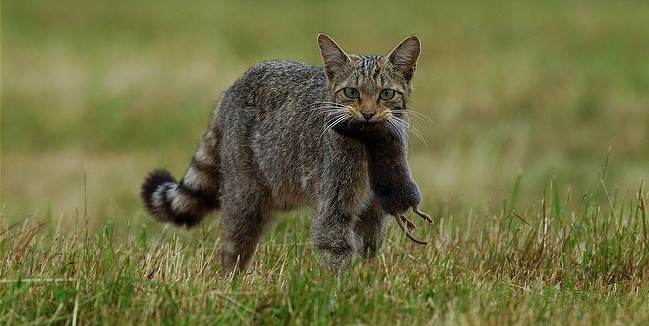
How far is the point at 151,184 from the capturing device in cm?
744

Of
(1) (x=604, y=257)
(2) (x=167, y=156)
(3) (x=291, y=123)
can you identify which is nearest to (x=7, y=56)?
(2) (x=167, y=156)

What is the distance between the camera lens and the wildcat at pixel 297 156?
614 centimetres

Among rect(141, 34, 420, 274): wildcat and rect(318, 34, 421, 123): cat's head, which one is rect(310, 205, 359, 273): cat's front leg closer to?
rect(141, 34, 420, 274): wildcat

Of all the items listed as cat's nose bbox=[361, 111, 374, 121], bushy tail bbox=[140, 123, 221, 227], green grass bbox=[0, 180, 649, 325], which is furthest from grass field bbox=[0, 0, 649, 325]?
cat's nose bbox=[361, 111, 374, 121]

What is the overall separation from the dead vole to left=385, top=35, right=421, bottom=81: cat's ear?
0.38m

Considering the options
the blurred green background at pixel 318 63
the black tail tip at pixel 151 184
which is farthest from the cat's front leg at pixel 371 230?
the blurred green background at pixel 318 63

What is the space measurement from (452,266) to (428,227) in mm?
1379

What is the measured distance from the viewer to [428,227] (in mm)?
7027

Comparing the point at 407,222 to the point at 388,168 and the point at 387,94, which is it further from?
the point at 387,94

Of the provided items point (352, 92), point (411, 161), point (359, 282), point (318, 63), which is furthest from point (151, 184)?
point (318, 63)

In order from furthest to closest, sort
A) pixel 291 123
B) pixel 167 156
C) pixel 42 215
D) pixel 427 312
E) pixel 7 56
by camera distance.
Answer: pixel 7 56, pixel 167 156, pixel 42 215, pixel 291 123, pixel 427 312

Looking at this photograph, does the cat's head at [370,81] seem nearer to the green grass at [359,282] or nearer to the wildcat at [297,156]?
the wildcat at [297,156]

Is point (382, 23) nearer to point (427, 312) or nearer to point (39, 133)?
point (39, 133)

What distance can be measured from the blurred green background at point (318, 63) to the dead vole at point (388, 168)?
4448 mm
